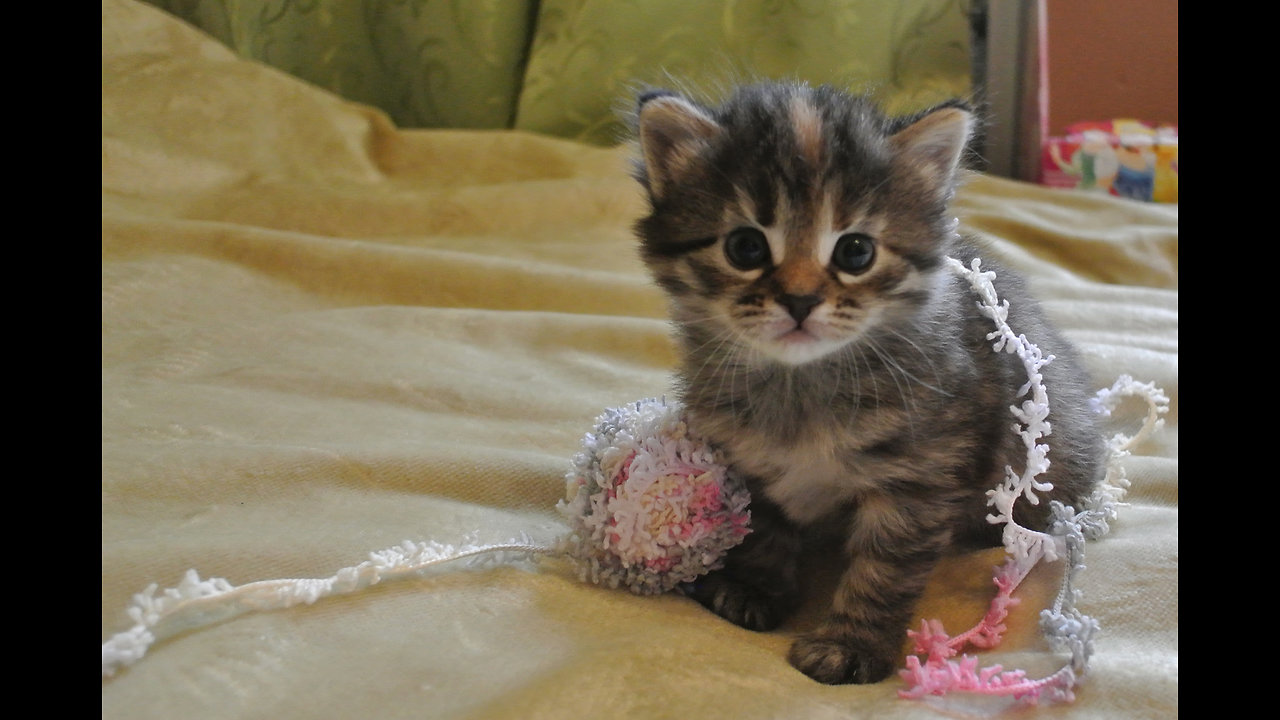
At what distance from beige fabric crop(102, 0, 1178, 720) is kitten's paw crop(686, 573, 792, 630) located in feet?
0.09

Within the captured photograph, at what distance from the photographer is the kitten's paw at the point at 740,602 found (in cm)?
121

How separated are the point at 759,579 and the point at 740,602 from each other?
2.2 inches

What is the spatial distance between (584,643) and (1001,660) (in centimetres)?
45

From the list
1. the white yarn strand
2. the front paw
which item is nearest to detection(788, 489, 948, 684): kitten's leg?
the front paw

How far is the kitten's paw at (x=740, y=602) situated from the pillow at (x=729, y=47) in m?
2.08

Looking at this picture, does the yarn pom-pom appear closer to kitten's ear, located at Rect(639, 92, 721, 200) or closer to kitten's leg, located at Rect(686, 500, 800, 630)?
kitten's leg, located at Rect(686, 500, 800, 630)

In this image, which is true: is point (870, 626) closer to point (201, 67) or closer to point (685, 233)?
A: point (685, 233)

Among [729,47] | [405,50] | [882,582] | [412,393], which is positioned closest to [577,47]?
[729,47]

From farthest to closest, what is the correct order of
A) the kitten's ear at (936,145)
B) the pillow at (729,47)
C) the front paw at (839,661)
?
the pillow at (729,47)
the kitten's ear at (936,145)
the front paw at (839,661)

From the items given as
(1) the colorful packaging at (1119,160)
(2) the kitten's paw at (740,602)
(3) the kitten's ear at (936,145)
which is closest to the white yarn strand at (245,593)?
(2) the kitten's paw at (740,602)

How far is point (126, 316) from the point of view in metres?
1.96

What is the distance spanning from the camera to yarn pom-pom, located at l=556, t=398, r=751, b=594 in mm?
1149

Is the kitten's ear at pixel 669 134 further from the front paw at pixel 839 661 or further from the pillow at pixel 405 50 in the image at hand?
the pillow at pixel 405 50

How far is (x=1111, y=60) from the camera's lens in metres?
3.49
